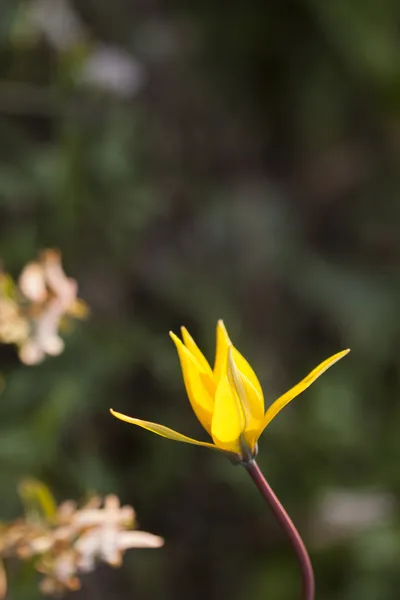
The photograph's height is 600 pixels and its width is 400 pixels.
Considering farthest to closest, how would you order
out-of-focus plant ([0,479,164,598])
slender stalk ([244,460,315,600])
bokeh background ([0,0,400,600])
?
bokeh background ([0,0,400,600]), out-of-focus plant ([0,479,164,598]), slender stalk ([244,460,315,600])

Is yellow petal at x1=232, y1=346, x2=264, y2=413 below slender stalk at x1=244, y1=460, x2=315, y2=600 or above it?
above

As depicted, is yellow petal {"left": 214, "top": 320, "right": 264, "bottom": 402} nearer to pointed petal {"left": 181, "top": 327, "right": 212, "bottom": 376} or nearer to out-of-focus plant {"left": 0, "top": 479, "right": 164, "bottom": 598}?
pointed petal {"left": 181, "top": 327, "right": 212, "bottom": 376}

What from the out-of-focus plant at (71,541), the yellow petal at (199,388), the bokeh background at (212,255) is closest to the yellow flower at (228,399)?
the yellow petal at (199,388)

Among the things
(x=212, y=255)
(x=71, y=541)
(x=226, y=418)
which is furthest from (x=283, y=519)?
(x=212, y=255)

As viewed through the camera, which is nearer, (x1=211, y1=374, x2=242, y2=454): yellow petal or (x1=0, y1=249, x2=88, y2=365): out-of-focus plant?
(x1=211, y1=374, x2=242, y2=454): yellow petal

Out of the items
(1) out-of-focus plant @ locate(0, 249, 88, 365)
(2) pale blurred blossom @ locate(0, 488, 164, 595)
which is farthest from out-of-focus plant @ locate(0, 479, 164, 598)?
(1) out-of-focus plant @ locate(0, 249, 88, 365)

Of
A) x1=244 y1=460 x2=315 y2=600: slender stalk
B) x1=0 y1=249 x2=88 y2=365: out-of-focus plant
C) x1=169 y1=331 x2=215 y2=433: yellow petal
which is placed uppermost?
x1=0 y1=249 x2=88 y2=365: out-of-focus plant
